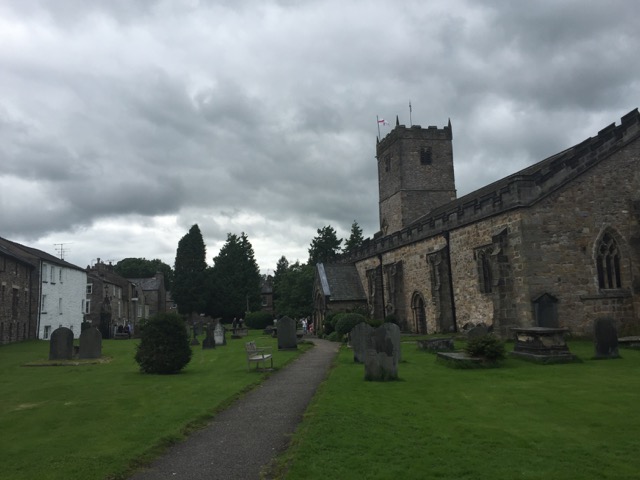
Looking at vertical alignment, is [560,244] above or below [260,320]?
above

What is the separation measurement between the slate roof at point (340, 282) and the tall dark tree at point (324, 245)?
86.9ft

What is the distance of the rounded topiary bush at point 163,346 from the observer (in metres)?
16.7

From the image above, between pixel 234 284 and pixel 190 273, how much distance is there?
6.43m

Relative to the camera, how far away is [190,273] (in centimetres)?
6388

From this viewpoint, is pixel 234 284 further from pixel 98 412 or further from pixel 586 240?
pixel 98 412

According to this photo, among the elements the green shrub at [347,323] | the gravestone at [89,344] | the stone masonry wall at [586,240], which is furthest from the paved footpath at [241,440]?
the green shrub at [347,323]

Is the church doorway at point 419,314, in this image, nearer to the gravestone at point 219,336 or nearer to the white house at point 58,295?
the gravestone at point 219,336

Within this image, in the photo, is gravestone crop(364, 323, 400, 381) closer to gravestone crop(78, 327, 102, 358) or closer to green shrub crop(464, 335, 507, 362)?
green shrub crop(464, 335, 507, 362)

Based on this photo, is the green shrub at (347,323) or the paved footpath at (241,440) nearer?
the paved footpath at (241,440)

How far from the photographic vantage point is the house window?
23281 millimetres

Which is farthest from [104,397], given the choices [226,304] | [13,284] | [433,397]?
[226,304]

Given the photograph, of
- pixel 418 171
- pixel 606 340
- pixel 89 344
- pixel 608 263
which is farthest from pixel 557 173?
pixel 418 171

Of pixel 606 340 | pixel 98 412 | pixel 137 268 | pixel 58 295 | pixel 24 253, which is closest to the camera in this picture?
pixel 98 412

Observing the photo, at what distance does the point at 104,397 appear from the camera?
12.2 m
